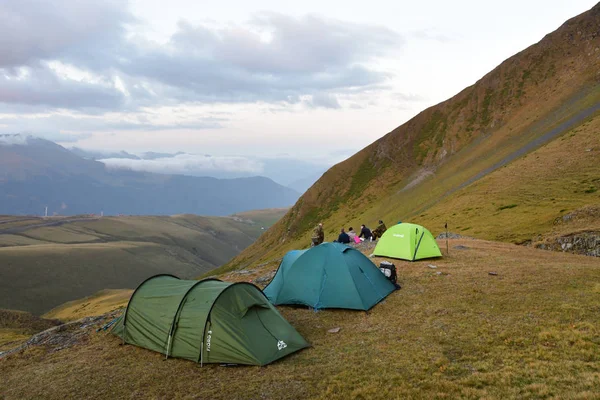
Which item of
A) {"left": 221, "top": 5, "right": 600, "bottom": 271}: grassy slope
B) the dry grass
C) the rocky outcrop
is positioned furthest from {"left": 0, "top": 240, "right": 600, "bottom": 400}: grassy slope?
{"left": 221, "top": 5, "right": 600, "bottom": 271}: grassy slope

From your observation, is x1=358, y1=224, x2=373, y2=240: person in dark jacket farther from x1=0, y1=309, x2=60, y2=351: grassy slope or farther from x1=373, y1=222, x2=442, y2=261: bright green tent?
x1=0, y1=309, x2=60, y2=351: grassy slope

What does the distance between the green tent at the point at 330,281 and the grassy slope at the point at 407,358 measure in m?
0.64

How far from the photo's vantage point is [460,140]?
373 feet

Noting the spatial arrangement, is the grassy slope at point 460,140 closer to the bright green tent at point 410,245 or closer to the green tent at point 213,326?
the bright green tent at point 410,245

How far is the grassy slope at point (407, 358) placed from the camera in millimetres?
9664

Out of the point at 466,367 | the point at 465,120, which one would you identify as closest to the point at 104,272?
the point at 465,120

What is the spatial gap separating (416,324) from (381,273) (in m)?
4.72

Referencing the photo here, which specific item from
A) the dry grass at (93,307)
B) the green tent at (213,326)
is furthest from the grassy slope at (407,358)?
the dry grass at (93,307)

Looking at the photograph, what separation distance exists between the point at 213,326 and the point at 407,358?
21.1 ft

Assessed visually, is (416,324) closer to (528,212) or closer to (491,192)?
(528,212)

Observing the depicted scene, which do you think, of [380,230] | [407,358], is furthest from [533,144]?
[407,358]

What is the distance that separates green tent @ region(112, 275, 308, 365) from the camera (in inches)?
486

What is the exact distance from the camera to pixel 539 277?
741 inches

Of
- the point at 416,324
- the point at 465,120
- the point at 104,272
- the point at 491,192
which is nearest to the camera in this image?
the point at 416,324
